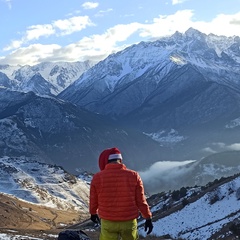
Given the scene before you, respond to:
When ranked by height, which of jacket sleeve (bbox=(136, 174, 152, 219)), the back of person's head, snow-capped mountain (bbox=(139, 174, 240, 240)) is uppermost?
snow-capped mountain (bbox=(139, 174, 240, 240))

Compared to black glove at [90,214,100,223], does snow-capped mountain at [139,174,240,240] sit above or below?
above

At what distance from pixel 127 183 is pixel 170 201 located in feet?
212

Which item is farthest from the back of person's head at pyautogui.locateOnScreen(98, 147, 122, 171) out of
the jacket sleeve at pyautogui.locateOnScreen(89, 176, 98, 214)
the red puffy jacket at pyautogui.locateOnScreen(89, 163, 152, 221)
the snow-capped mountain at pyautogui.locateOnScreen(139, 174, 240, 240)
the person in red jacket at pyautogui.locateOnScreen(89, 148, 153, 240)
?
the snow-capped mountain at pyautogui.locateOnScreen(139, 174, 240, 240)

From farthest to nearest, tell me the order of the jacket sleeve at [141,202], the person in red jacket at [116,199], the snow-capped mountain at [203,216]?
the snow-capped mountain at [203,216]
the person in red jacket at [116,199]
the jacket sleeve at [141,202]

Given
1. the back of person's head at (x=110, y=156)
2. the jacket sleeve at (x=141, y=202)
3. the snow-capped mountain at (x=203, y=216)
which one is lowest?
the jacket sleeve at (x=141, y=202)

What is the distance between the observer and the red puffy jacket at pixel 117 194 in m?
11.4

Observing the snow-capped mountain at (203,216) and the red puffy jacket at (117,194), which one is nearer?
the red puffy jacket at (117,194)

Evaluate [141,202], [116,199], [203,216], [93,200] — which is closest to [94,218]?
[93,200]

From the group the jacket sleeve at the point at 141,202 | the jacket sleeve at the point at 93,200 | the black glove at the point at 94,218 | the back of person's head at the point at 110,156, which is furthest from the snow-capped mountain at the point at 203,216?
the back of person's head at the point at 110,156

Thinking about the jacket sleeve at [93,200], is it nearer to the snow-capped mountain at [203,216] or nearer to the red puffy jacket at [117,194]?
the red puffy jacket at [117,194]

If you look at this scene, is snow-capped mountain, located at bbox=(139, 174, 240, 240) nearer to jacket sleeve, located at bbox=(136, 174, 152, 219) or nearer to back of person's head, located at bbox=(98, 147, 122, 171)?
jacket sleeve, located at bbox=(136, 174, 152, 219)

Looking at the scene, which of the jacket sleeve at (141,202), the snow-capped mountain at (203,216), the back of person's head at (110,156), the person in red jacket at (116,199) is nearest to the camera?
the jacket sleeve at (141,202)

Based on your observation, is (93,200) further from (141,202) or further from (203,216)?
(203,216)

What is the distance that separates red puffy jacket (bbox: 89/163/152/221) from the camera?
11.4 m
